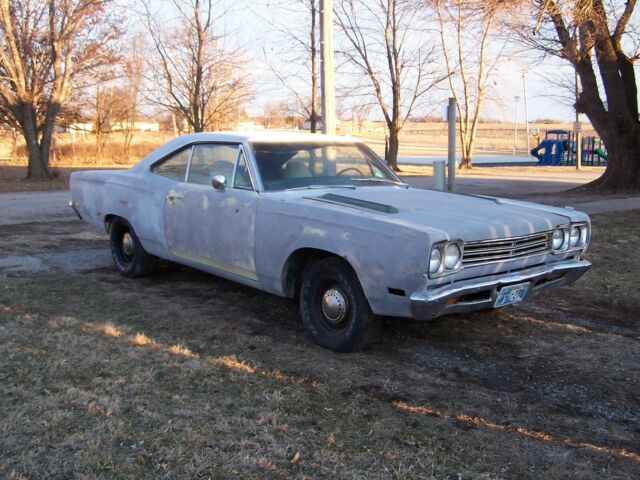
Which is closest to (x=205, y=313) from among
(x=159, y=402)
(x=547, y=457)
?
(x=159, y=402)

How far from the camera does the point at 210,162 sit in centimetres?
559

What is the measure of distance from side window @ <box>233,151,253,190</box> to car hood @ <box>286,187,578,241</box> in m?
0.45

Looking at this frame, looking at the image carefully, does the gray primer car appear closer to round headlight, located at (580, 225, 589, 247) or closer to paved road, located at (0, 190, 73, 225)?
round headlight, located at (580, 225, 589, 247)

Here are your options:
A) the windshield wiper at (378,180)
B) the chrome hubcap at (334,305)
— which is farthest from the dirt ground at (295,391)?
the windshield wiper at (378,180)

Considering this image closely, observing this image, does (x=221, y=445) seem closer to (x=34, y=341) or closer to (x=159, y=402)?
(x=159, y=402)

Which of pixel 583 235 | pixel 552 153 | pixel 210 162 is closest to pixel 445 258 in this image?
pixel 583 235

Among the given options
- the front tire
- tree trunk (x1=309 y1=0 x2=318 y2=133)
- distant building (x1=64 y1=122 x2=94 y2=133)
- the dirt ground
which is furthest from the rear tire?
distant building (x1=64 y1=122 x2=94 y2=133)

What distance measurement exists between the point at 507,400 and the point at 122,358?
7.95ft

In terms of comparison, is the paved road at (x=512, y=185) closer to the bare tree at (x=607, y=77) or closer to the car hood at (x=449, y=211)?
the bare tree at (x=607, y=77)

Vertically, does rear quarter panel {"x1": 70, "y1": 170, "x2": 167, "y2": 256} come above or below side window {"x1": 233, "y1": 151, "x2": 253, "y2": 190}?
below

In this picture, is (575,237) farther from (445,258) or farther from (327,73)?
(327,73)

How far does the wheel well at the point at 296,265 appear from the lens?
4.57m

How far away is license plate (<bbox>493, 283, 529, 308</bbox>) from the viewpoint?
4.15 metres

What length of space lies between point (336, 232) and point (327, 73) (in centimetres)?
696
